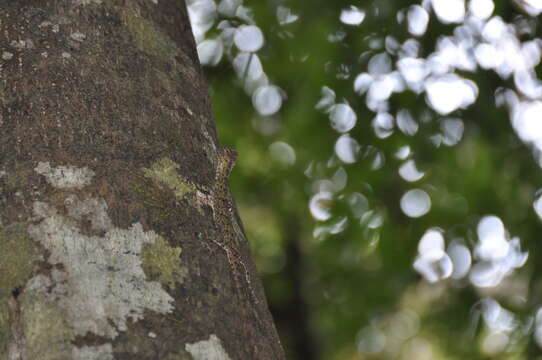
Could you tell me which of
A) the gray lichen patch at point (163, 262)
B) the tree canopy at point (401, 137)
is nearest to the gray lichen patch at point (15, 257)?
the gray lichen patch at point (163, 262)

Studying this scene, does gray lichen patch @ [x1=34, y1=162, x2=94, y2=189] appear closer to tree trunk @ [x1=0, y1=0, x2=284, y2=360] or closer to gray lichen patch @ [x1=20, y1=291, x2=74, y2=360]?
tree trunk @ [x1=0, y1=0, x2=284, y2=360]

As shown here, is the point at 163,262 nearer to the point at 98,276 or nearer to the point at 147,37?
the point at 98,276

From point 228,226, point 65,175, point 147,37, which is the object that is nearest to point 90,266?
point 65,175

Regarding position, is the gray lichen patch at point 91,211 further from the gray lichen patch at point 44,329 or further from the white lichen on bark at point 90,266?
the gray lichen patch at point 44,329

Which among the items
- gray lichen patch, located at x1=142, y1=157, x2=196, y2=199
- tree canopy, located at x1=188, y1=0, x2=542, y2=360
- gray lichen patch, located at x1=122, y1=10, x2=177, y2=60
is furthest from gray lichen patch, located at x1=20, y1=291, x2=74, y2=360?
tree canopy, located at x1=188, y1=0, x2=542, y2=360

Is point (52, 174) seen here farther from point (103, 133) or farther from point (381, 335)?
point (381, 335)

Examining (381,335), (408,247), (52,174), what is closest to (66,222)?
(52,174)

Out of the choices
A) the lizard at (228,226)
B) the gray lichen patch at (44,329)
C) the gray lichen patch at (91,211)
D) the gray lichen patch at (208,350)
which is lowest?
the lizard at (228,226)
